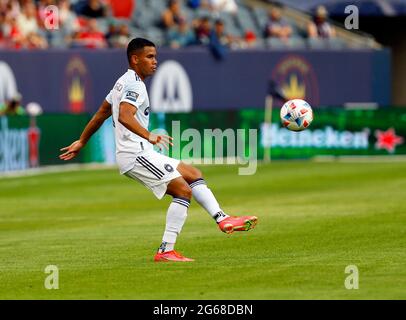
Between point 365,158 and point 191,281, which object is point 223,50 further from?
point 191,281

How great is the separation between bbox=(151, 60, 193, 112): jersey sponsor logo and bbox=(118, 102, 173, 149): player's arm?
24.3m

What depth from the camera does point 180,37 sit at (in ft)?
126

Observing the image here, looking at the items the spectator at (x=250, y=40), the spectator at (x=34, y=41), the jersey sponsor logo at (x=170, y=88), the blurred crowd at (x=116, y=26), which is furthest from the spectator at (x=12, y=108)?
the spectator at (x=250, y=40)

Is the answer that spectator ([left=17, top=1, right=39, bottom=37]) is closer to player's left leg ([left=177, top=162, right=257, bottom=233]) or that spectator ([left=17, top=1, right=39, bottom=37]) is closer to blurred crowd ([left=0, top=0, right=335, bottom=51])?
blurred crowd ([left=0, top=0, right=335, bottom=51])

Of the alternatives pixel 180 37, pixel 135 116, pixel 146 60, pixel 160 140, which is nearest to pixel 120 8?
pixel 180 37

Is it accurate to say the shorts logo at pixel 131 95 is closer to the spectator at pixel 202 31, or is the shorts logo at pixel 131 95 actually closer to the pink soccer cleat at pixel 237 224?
the pink soccer cleat at pixel 237 224

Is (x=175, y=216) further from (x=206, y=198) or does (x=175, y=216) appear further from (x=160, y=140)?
(x=160, y=140)

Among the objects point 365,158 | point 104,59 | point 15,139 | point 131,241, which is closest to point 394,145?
point 365,158

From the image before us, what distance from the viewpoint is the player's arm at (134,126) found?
1247 cm

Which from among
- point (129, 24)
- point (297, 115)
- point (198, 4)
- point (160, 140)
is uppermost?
point (198, 4)

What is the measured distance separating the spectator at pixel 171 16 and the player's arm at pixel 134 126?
25472mm

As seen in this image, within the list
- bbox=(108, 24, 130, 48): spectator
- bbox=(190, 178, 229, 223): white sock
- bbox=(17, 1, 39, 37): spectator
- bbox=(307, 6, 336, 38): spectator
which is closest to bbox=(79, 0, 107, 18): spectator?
bbox=(108, 24, 130, 48): spectator
